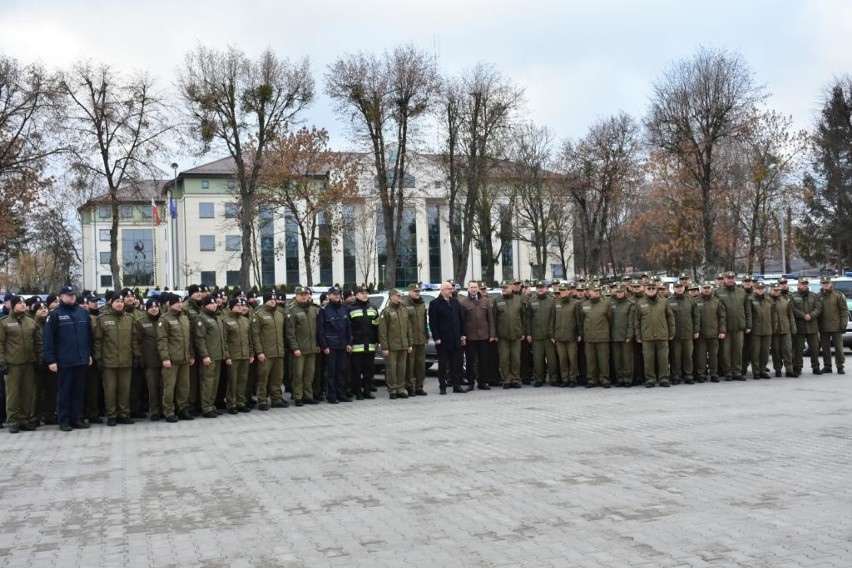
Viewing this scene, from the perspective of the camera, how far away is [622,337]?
16078 millimetres

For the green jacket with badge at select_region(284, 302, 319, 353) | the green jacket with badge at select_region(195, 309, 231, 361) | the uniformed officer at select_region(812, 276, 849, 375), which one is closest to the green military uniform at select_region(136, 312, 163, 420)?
the green jacket with badge at select_region(195, 309, 231, 361)

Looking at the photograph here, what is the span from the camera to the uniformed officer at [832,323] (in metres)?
17.0

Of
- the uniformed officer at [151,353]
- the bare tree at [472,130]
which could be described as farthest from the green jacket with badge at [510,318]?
the bare tree at [472,130]

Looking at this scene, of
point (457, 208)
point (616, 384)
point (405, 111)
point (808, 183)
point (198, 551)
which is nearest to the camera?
point (198, 551)

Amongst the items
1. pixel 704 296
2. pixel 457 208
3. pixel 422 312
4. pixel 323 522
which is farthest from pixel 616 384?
pixel 457 208

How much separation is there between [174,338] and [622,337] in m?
8.06

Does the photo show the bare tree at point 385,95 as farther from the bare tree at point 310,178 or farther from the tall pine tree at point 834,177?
the tall pine tree at point 834,177

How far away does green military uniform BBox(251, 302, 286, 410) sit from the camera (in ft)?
46.5

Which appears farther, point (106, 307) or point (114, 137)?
point (114, 137)

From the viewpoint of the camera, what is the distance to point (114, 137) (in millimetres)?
37594

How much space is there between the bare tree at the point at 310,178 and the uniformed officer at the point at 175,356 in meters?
29.4

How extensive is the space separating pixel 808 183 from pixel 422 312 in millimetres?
41887

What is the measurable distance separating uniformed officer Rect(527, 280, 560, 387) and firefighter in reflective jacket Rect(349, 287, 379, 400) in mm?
3186

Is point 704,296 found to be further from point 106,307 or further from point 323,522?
point 323,522
